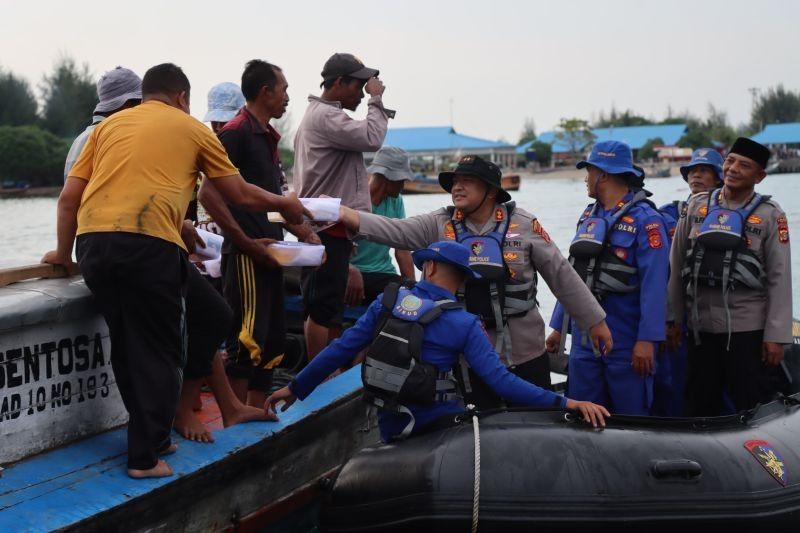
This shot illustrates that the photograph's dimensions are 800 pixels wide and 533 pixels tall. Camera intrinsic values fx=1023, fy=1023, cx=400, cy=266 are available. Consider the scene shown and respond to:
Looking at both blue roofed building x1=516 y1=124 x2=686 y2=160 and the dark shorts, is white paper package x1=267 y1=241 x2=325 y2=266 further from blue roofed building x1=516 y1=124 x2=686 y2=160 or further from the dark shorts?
blue roofed building x1=516 y1=124 x2=686 y2=160

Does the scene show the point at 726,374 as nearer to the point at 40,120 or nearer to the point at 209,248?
the point at 209,248

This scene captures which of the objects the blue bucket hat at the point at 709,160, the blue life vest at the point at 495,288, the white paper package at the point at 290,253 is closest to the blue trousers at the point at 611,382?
the blue life vest at the point at 495,288

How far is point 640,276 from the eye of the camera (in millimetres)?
5109

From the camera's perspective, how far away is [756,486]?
426 centimetres

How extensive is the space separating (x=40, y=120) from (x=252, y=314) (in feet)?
83.7

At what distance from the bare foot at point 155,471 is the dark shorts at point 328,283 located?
5.13 feet

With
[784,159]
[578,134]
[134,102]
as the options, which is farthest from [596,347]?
[578,134]

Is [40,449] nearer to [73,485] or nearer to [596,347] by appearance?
[73,485]

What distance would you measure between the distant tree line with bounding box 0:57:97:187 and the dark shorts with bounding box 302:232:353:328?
2268cm

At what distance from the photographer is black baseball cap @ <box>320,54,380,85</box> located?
539cm

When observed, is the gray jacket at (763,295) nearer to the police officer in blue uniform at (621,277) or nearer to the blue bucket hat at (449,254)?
the police officer in blue uniform at (621,277)

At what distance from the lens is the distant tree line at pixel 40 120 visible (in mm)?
27406

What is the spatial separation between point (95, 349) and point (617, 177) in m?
2.70

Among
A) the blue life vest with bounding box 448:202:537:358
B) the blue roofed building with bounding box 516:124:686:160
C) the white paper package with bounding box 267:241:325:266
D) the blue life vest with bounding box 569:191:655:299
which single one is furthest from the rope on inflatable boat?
the blue roofed building with bounding box 516:124:686:160
